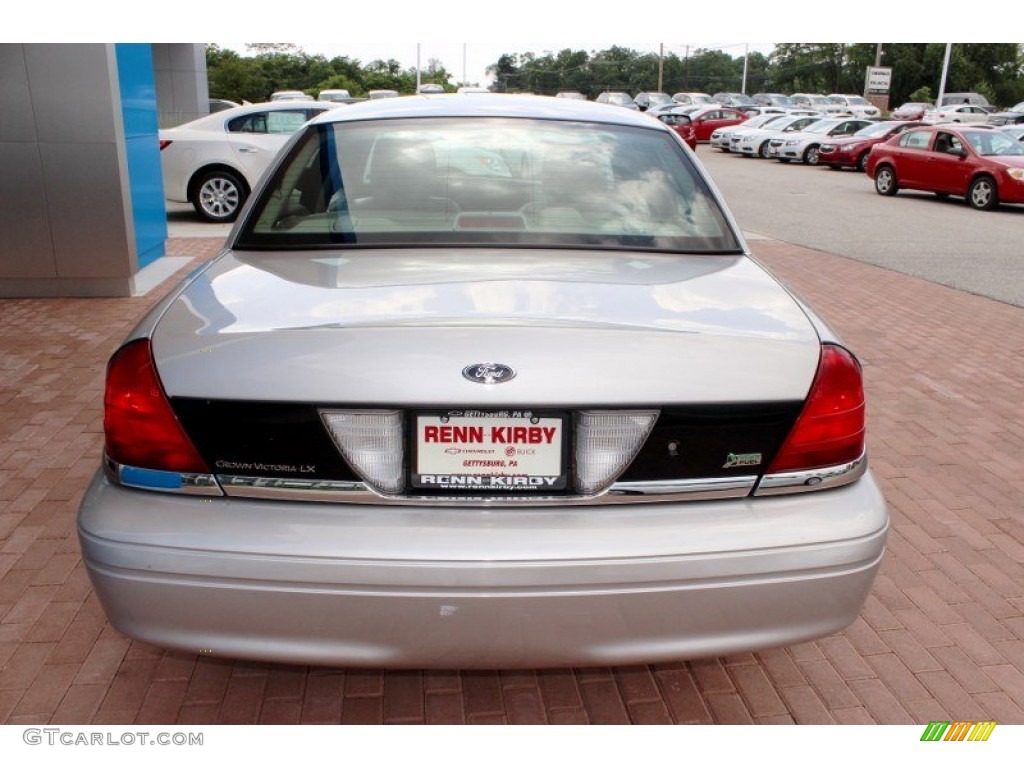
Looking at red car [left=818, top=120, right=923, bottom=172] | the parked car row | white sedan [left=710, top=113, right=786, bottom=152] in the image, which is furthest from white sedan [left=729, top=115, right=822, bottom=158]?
the parked car row

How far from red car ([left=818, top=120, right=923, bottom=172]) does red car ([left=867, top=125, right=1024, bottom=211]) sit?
5.83 metres

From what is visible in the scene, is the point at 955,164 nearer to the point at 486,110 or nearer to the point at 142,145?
the point at 142,145

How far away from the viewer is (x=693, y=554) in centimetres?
213

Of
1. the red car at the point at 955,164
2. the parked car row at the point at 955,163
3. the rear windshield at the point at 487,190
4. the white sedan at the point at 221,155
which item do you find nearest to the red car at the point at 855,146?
the parked car row at the point at 955,163

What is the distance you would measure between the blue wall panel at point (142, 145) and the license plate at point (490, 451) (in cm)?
702

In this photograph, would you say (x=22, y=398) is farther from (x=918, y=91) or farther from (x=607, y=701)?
(x=918, y=91)

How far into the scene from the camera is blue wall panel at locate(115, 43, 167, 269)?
8367 millimetres

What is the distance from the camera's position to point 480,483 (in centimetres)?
217

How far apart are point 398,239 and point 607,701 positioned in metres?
1.49

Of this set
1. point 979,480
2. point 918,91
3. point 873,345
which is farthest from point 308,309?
point 918,91

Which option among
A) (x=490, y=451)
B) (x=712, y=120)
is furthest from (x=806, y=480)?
(x=712, y=120)

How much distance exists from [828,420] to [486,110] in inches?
73.8

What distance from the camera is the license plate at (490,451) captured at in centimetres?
212
